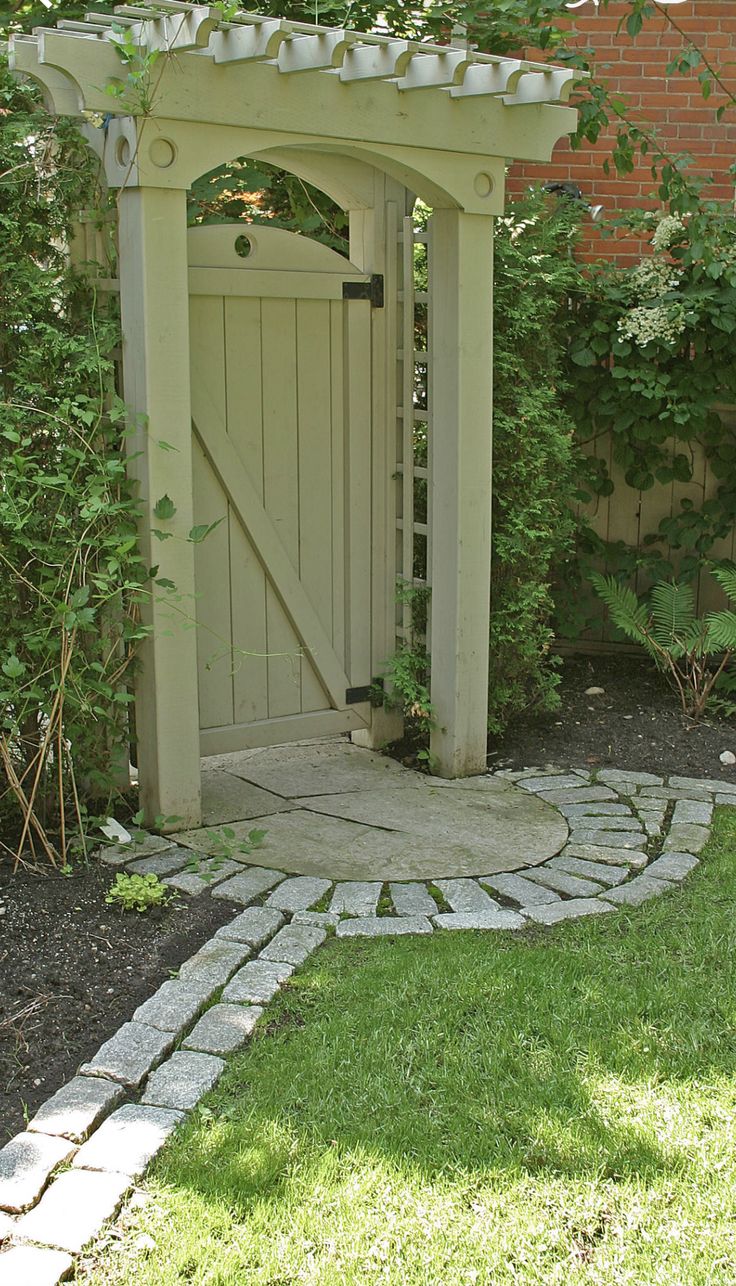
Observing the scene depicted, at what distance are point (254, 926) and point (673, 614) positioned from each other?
10.5 ft

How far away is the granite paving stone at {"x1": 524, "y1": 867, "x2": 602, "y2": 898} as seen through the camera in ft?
14.0

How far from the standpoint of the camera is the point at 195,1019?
3.38 m

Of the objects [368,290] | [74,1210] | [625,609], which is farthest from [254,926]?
[625,609]

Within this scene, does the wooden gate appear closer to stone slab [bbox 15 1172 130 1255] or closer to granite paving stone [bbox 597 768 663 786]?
granite paving stone [bbox 597 768 663 786]

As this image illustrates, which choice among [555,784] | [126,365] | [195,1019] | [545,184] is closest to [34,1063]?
[195,1019]

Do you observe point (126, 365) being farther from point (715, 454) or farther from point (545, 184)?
point (545, 184)

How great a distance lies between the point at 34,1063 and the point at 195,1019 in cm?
43

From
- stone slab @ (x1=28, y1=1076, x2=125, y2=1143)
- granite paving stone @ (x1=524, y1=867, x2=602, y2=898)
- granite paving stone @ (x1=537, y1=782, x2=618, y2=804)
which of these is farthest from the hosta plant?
stone slab @ (x1=28, y1=1076, x2=125, y2=1143)

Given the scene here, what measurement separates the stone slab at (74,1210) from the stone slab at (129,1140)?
3cm

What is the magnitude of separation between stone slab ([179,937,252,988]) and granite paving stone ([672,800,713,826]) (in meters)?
1.92

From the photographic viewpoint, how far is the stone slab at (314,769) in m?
5.31

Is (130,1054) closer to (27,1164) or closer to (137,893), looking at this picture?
(27,1164)

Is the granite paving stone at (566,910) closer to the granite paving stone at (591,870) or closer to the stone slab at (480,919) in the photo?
the stone slab at (480,919)

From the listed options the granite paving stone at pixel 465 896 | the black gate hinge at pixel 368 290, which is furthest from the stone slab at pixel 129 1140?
the black gate hinge at pixel 368 290
